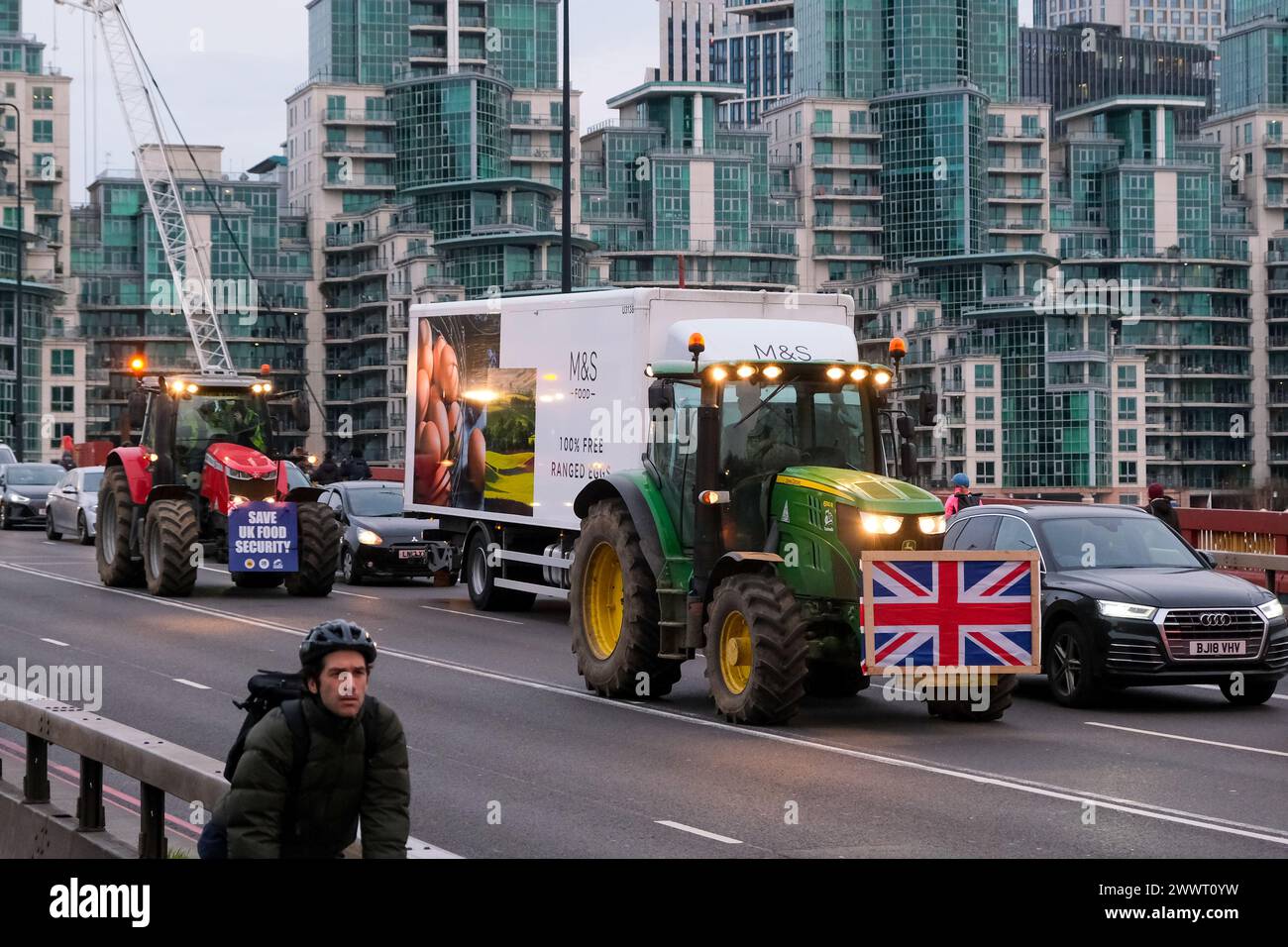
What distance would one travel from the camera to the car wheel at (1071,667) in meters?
16.8

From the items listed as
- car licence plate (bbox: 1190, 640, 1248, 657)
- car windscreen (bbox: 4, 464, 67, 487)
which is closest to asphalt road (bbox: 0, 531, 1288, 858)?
car licence plate (bbox: 1190, 640, 1248, 657)

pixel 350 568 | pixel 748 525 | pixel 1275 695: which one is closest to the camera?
pixel 748 525

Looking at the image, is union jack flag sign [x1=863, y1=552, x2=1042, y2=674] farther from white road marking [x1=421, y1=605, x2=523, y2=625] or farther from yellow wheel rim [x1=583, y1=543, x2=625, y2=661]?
white road marking [x1=421, y1=605, x2=523, y2=625]

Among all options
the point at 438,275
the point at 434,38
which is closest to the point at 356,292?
the point at 438,275

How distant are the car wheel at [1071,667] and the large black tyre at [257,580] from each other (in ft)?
44.2

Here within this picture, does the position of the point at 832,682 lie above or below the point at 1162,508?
Answer: below

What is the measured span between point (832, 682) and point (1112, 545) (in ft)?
9.66

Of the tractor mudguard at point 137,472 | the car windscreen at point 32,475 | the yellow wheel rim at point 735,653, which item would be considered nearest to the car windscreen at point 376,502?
the tractor mudguard at point 137,472

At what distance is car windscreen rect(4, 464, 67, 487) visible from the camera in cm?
4806

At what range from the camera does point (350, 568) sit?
3091 centimetres

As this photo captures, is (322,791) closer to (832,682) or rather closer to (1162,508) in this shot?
(832,682)

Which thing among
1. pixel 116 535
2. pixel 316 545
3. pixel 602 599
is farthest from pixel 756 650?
pixel 116 535

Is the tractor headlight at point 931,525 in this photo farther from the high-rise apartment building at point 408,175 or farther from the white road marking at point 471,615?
the high-rise apartment building at point 408,175
